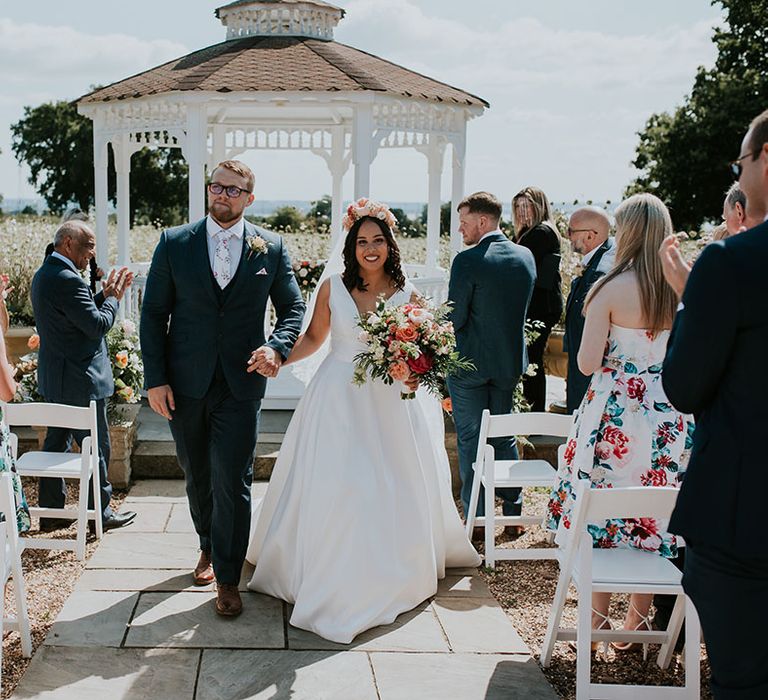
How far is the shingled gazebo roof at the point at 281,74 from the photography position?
880cm

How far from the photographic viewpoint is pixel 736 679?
8.41 feet

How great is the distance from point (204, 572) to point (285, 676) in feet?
4.03

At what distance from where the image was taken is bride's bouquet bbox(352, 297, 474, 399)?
460 cm

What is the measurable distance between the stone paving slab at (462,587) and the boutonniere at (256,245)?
2.06m

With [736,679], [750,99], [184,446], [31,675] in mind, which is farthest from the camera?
[750,99]

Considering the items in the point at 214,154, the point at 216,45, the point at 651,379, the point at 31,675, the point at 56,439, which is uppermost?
the point at 216,45

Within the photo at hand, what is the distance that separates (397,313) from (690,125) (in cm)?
3042

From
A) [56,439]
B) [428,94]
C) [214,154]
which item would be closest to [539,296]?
[428,94]

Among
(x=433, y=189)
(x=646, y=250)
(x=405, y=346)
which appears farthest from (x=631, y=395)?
(x=433, y=189)

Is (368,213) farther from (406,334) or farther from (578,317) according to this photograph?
(578,317)

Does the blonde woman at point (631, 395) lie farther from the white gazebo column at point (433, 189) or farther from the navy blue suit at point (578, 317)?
the white gazebo column at point (433, 189)

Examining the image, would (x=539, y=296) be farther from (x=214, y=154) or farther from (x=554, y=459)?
(x=214, y=154)

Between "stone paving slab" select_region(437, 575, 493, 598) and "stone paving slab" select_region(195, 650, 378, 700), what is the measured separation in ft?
3.20

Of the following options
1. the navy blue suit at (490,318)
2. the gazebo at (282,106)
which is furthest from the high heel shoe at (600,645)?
the gazebo at (282,106)
